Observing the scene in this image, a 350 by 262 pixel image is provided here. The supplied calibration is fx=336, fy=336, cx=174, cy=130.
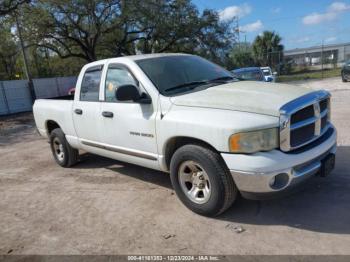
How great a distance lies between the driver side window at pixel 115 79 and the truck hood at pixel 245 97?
3.14ft

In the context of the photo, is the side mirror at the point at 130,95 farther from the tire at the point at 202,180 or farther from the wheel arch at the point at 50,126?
the wheel arch at the point at 50,126

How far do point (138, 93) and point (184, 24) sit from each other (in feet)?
73.2

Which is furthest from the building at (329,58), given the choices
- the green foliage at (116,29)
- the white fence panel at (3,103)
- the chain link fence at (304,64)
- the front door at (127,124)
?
the front door at (127,124)

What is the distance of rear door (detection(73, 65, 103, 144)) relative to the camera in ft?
17.0

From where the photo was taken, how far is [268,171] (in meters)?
3.28

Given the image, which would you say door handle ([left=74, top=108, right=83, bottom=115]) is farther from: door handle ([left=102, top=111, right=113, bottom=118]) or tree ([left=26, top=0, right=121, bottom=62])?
tree ([left=26, top=0, right=121, bottom=62])

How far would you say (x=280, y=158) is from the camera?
3.33 m

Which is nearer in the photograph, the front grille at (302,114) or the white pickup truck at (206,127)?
the white pickup truck at (206,127)

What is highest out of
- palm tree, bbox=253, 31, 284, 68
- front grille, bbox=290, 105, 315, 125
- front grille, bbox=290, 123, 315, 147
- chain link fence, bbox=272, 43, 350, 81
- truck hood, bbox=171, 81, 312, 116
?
palm tree, bbox=253, 31, 284, 68

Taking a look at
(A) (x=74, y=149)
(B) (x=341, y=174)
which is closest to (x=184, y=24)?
(A) (x=74, y=149)

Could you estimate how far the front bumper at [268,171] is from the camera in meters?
3.29

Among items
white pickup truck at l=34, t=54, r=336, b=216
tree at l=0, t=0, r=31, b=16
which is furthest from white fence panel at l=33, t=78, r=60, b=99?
white pickup truck at l=34, t=54, r=336, b=216

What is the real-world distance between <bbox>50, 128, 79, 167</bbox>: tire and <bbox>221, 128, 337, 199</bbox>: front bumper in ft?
12.5

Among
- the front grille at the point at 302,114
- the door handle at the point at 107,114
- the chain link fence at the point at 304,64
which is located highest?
the door handle at the point at 107,114
